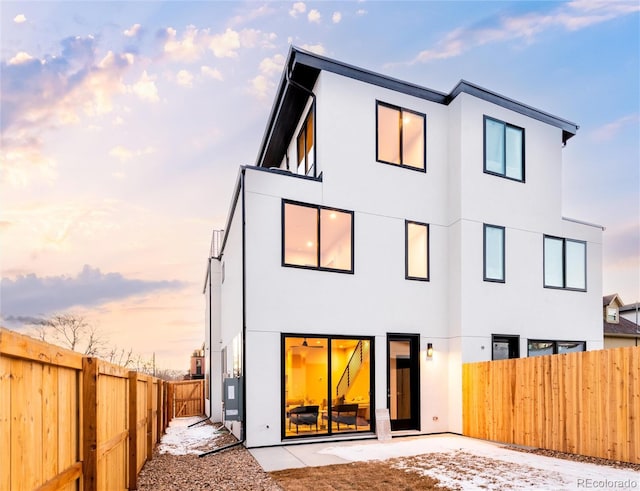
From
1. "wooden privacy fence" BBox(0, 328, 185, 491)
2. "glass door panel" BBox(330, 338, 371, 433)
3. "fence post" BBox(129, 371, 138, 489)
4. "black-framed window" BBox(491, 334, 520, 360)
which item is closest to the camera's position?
"wooden privacy fence" BBox(0, 328, 185, 491)

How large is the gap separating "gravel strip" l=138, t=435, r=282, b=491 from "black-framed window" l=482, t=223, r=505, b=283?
272 inches

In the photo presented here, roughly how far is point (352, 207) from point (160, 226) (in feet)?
23.6

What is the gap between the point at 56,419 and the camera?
2.75 m

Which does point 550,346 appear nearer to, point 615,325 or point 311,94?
point 311,94

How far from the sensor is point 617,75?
49.1 feet

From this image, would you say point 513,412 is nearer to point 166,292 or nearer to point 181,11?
point 181,11

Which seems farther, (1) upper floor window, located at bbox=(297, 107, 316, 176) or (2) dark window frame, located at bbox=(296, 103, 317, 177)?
(1) upper floor window, located at bbox=(297, 107, 316, 176)

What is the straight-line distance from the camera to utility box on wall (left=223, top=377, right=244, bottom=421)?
8.95 metres

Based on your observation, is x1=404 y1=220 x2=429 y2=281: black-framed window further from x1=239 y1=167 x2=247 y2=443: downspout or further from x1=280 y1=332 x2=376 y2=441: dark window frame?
x1=239 y1=167 x2=247 y2=443: downspout

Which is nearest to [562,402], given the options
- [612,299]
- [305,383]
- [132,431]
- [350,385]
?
[350,385]

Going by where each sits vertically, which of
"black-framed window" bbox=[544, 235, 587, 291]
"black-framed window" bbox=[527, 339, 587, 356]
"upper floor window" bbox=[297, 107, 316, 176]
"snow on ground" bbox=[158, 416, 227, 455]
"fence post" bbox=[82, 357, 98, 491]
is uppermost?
"upper floor window" bbox=[297, 107, 316, 176]

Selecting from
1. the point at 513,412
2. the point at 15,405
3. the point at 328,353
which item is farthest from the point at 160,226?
the point at 15,405

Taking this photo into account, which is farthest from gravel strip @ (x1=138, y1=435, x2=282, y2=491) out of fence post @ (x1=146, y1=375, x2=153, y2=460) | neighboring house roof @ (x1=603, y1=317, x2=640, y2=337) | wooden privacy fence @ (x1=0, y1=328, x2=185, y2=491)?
neighboring house roof @ (x1=603, y1=317, x2=640, y2=337)

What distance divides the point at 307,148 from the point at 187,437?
24.9 ft
